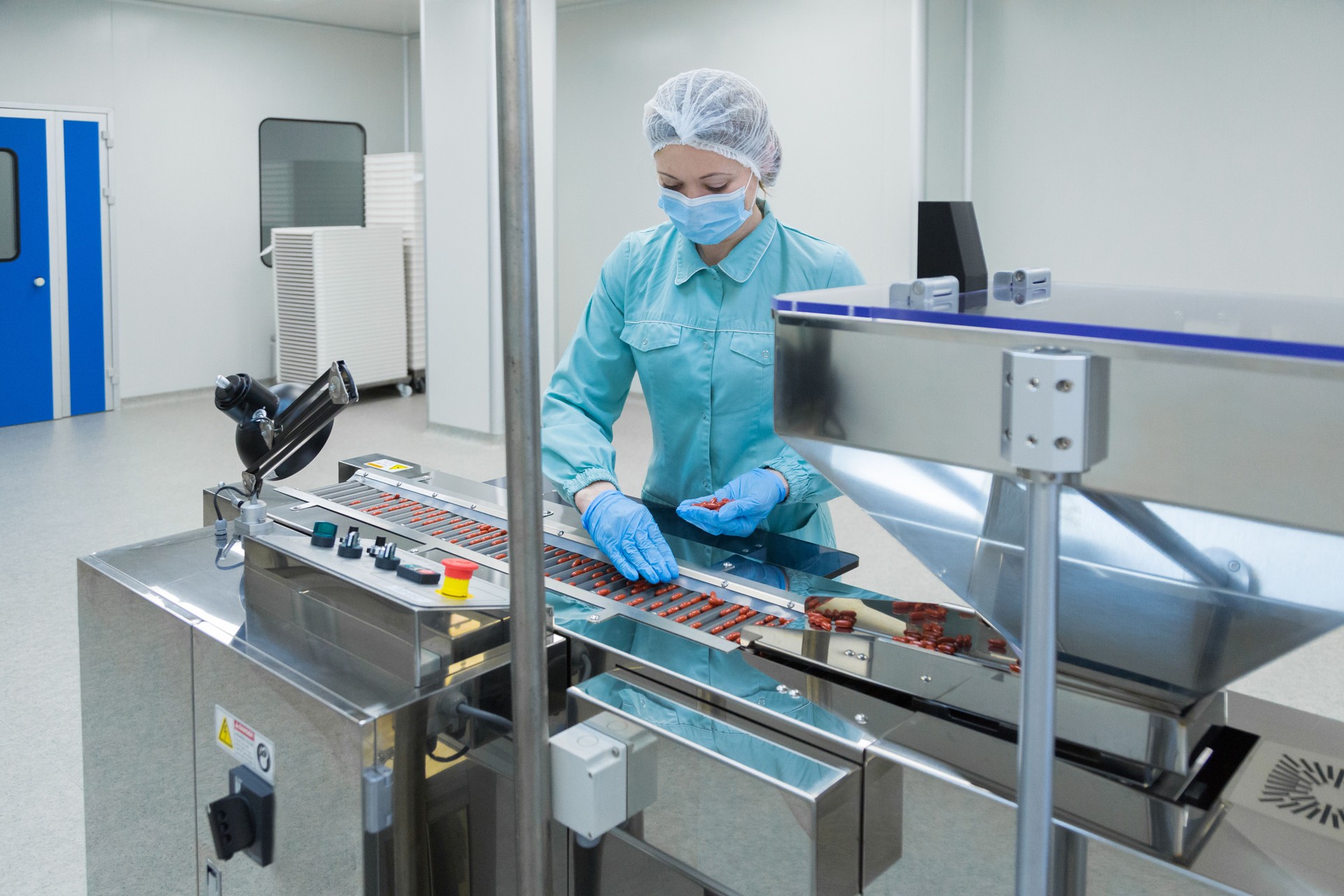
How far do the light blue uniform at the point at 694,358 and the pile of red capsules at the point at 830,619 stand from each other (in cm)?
54

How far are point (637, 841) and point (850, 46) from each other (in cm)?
508

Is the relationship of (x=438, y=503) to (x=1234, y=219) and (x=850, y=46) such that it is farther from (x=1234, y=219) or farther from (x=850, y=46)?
(x=850, y=46)

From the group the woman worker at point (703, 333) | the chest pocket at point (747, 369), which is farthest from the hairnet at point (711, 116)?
the chest pocket at point (747, 369)

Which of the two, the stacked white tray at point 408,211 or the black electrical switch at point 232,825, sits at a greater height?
the stacked white tray at point 408,211

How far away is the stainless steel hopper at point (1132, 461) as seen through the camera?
2.04 ft

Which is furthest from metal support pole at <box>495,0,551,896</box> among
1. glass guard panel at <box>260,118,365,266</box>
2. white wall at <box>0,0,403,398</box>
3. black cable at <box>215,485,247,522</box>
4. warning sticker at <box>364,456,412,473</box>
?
glass guard panel at <box>260,118,365,266</box>

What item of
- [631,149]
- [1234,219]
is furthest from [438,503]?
[631,149]

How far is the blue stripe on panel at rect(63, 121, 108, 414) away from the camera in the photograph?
6.10m

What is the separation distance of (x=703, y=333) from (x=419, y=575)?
81 centimetres

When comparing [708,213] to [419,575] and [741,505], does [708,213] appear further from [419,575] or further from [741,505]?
[419,575]

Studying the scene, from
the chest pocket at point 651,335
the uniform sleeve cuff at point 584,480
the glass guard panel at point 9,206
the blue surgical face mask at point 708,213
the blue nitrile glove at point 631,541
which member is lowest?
the blue nitrile glove at point 631,541

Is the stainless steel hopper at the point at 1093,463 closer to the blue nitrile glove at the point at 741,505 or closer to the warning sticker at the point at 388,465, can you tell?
the blue nitrile glove at the point at 741,505

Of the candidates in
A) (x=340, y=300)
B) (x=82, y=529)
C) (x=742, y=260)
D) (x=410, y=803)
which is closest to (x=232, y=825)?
(x=410, y=803)

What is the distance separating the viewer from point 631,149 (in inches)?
261
